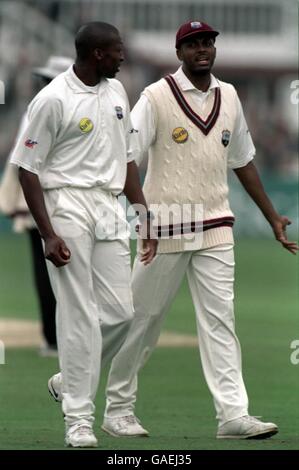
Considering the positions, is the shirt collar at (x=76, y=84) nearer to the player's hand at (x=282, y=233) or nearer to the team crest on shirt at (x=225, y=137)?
the team crest on shirt at (x=225, y=137)

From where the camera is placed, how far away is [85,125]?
8.68 m

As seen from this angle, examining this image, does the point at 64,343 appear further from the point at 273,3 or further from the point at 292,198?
the point at 273,3

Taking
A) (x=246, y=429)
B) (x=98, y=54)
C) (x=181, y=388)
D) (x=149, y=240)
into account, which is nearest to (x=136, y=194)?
(x=149, y=240)

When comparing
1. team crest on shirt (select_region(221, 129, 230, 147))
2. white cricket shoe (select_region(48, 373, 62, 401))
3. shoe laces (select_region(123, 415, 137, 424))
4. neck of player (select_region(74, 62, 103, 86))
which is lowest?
shoe laces (select_region(123, 415, 137, 424))

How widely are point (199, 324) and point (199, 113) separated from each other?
1.30m

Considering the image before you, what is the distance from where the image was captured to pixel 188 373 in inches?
504

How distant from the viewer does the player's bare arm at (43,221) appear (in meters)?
8.51

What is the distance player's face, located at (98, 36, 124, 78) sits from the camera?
28.8 ft

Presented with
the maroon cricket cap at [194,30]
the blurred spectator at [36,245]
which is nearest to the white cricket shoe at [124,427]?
the maroon cricket cap at [194,30]

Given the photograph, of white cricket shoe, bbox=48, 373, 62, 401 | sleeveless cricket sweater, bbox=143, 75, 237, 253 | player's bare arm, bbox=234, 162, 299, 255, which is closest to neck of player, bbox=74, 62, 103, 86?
sleeveless cricket sweater, bbox=143, 75, 237, 253

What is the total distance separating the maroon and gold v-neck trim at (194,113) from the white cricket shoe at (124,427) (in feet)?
5.99

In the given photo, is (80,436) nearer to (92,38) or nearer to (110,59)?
(110,59)

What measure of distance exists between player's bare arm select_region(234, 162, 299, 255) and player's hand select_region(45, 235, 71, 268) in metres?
1.79

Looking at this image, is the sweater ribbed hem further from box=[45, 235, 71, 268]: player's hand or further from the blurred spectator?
the blurred spectator
